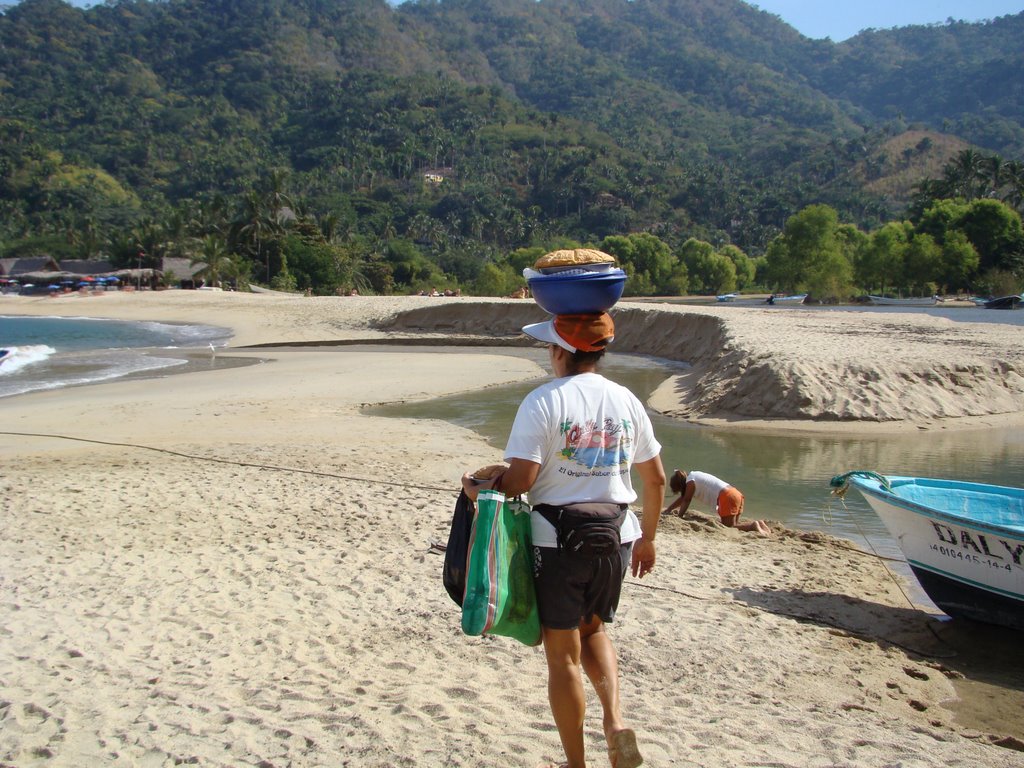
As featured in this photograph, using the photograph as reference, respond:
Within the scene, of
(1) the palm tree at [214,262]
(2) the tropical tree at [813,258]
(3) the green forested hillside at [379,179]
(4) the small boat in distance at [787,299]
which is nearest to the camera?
(1) the palm tree at [214,262]

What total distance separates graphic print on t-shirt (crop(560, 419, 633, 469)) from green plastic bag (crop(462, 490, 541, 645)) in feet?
0.94

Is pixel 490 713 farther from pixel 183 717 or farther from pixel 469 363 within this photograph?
pixel 469 363

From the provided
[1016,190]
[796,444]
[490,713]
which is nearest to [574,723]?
[490,713]

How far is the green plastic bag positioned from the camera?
306cm

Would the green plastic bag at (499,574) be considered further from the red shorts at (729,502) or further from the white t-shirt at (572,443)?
the red shorts at (729,502)

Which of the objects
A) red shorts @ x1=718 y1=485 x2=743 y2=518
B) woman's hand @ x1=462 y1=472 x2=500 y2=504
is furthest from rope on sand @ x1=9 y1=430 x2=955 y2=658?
woman's hand @ x1=462 y1=472 x2=500 y2=504

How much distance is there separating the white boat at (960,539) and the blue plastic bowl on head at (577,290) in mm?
3596

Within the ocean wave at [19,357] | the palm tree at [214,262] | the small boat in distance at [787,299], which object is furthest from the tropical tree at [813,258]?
the ocean wave at [19,357]

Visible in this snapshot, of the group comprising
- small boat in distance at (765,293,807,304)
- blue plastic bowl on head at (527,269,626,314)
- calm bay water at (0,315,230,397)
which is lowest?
calm bay water at (0,315,230,397)

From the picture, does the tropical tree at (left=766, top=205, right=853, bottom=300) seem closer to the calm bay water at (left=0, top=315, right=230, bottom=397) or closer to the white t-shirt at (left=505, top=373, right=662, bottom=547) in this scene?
the calm bay water at (left=0, top=315, right=230, bottom=397)

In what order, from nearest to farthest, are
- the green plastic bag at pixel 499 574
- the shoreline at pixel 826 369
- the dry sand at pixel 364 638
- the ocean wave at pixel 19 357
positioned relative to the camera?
1. the green plastic bag at pixel 499 574
2. the dry sand at pixel 364 638
3. the shoreline at pixel 826 369
4. the ocean wave at pixel 19 357

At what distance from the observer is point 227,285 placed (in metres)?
67.9

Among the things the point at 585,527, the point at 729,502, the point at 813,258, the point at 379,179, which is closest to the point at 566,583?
the point at 585,527

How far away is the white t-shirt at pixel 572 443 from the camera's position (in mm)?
3156
